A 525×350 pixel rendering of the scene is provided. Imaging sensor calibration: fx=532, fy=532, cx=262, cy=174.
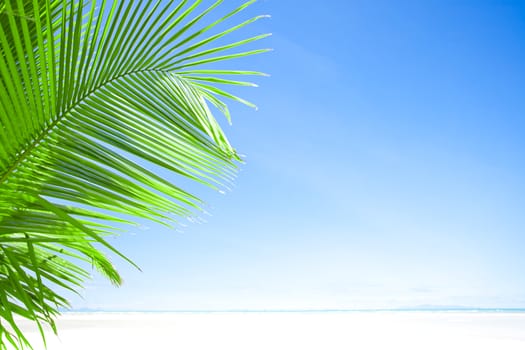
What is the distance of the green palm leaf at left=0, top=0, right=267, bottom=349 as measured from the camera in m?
0.79

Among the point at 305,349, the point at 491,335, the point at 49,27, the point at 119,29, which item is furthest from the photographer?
the point at 491,335

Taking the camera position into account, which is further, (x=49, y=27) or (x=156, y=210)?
(x=156, y=210)

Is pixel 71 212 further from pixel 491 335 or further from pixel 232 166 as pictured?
pixel 491 335

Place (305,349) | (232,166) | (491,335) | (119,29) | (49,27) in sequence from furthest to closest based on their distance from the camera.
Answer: (491,335) < (305,349) < (232,166) < (119,29) < (49,27)

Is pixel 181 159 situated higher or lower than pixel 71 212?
higher

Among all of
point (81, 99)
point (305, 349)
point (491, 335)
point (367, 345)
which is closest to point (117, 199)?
point (81, 99)

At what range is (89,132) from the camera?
34.4 inches

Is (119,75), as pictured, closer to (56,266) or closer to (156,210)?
(156,210)

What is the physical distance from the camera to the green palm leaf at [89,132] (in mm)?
790

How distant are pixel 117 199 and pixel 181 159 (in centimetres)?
15

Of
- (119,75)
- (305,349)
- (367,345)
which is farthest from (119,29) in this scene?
(367,345)

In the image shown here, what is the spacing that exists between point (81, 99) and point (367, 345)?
7.23 m

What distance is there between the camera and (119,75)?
959 millimetres

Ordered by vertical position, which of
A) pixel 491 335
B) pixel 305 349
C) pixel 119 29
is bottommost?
pixel 305 349
